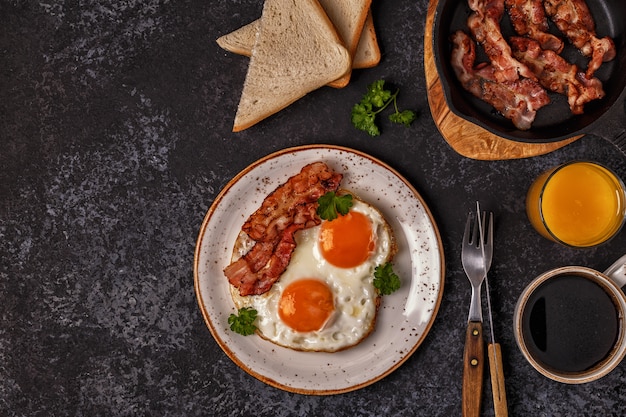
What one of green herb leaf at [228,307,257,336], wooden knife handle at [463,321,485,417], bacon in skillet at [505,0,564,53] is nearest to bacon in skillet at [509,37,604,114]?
bacon in skillet at [505,0,564,53]

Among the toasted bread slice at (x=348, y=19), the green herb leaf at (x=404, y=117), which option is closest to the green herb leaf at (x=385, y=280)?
the green herb leaf at (x=404, y=117)

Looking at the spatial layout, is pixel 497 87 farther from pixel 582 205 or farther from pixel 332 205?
pixel 332 205

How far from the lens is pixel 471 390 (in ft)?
9.73

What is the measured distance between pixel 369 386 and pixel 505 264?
2.82 feet

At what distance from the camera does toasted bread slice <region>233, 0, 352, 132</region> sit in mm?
2898

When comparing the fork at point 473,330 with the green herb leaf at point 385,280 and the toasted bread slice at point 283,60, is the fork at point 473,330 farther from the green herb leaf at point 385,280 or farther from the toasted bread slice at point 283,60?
the toasted bread slice at point 283,60

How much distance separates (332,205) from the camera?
278 centimetres

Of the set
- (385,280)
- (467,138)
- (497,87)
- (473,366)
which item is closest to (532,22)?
(497,87)

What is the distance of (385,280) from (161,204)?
111 centimetres

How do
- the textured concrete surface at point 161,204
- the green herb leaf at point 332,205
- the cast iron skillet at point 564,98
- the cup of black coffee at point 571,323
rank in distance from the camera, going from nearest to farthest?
the cast iron skillet at point 564,98 < the green herb leaf at point 332,205 < the cup of black coffee at point 571,323 < the textured concrete surface at point 161,204

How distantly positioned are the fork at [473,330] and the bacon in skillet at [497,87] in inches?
19.3

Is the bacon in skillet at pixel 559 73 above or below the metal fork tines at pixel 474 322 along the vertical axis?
above

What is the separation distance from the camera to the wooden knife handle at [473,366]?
9.71 ft

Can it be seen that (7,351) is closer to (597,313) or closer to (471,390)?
(471,390)
